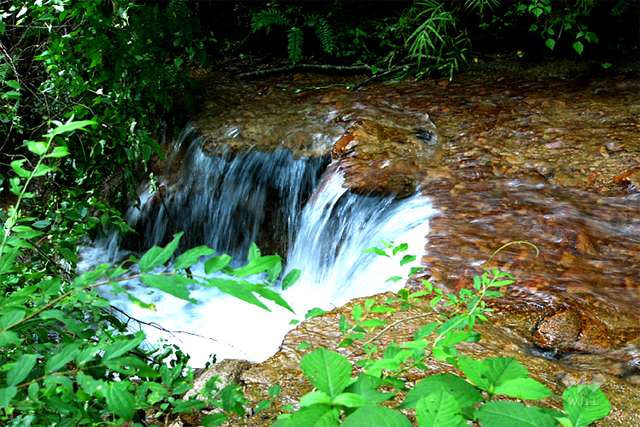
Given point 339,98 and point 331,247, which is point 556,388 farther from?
point 339,98

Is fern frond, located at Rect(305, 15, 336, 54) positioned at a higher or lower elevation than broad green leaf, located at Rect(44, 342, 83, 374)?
higher

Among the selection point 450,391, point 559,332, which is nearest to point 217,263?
point 450,391

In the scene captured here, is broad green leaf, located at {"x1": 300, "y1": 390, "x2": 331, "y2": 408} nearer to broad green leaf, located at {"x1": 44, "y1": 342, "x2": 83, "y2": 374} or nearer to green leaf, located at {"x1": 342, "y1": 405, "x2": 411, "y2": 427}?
green leaf, located at {"x1": 342, "y1": 405, "x2": 411, "y2": 427}

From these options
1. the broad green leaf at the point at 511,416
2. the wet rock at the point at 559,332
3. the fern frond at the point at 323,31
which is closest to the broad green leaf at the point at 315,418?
the broad green leaf at the point at 511,416

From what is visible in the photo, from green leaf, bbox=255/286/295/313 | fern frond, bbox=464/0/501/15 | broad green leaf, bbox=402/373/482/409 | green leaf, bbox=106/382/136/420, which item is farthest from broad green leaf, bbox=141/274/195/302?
fern frond, bbox=464/0/501/15

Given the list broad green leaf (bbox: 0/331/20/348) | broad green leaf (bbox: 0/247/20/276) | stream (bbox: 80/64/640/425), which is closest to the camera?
broad green leaf (bbox: 0/331/20/348)

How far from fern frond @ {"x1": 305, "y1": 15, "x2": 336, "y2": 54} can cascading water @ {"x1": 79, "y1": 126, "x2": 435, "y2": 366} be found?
6.21 feet

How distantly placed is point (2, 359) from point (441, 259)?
2.33 m

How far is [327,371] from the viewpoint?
4.05ft

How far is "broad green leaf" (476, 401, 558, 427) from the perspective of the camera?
1.12 m

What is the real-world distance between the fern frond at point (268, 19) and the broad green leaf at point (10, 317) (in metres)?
→ 6.04

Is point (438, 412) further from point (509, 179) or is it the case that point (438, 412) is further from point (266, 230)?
point (266, 230)

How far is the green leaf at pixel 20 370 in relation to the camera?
1241 mm

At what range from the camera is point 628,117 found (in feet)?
17.1
